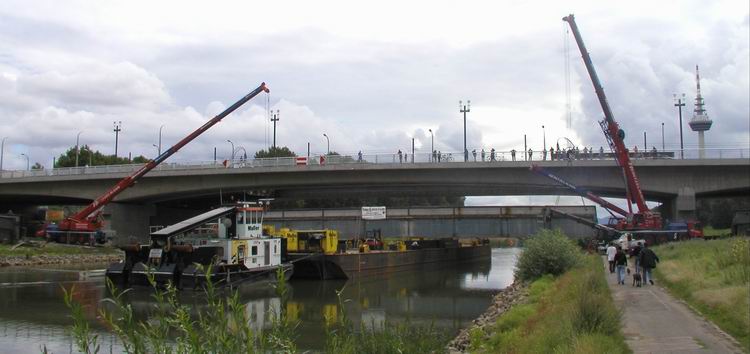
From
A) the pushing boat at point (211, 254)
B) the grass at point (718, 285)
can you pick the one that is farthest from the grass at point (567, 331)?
the pushing boat at point (211, 254)

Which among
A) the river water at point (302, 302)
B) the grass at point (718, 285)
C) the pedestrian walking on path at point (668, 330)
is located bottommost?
the river water at point (302, 302)

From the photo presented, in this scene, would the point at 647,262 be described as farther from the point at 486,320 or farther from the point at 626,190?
the point at 626,190

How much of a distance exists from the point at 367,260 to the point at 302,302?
56.2 feet

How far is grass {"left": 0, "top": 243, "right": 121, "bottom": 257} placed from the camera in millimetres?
56688

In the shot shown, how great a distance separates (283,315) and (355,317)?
21.5 meters

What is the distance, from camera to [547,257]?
1323 inches

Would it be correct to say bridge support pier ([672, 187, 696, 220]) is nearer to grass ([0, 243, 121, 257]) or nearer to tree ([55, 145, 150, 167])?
grass ([0, 243, 121, 257])

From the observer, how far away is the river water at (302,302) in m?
22.6

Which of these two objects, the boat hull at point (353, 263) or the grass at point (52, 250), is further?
the grass at point (52, 250)

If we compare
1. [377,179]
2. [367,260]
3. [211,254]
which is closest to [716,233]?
[377,179]

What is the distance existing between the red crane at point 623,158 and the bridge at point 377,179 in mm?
1715

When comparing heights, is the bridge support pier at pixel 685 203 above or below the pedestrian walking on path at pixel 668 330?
above

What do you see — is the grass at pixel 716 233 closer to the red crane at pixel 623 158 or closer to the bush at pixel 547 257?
the red crane at pixel 623 158

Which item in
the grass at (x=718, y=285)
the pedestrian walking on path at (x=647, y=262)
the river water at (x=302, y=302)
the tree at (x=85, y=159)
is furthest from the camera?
the tree at (x=85, y=159)
